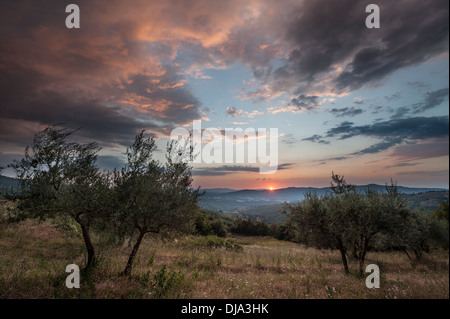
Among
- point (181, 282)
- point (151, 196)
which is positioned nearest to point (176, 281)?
point (181, 282)

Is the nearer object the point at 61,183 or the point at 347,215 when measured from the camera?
the point at 61,183

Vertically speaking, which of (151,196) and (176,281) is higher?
(151,196)

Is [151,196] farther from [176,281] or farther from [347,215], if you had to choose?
[347,215]

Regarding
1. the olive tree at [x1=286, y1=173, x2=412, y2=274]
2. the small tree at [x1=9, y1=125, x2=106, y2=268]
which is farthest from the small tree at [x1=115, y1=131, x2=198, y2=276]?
the olive tree at [x1=286, y1=173, x2=412, y2=274]

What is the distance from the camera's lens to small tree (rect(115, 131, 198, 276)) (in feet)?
32.9

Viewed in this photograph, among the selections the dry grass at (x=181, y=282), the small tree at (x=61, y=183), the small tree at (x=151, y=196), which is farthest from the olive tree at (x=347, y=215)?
the small tree at (x=61, y=183)

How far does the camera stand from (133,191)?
10.1 m

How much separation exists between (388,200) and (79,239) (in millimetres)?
29171

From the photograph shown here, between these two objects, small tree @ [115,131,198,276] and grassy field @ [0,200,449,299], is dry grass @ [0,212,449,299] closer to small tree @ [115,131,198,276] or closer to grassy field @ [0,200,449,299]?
grassy field @ [0,200,449,299]

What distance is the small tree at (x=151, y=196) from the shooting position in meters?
10.0

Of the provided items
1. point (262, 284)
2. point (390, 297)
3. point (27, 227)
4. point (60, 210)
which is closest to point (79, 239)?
point (27, 227)

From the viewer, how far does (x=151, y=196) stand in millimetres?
10508
